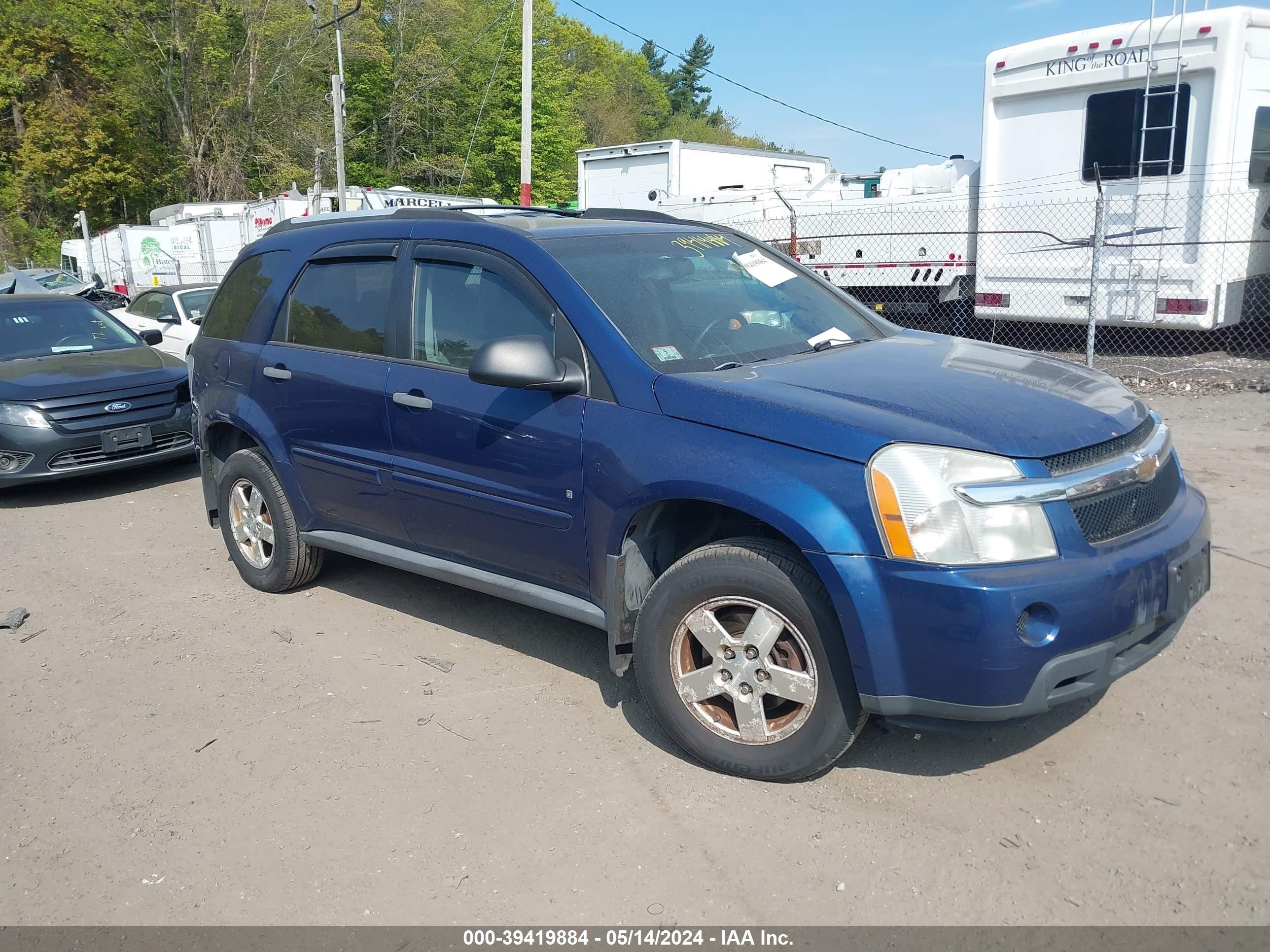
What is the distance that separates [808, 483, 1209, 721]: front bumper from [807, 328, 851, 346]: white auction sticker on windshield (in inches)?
53.8

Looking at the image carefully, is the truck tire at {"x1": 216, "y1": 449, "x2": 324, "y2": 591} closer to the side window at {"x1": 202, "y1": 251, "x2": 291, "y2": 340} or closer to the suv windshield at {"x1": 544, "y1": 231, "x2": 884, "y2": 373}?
the side window at {"x1": 202, "y1": 251, "x2": 291, "y2": 340}

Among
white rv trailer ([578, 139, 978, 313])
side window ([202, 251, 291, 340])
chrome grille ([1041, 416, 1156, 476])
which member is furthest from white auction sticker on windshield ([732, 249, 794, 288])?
white rv trailer ([578, 139, 978, 313])

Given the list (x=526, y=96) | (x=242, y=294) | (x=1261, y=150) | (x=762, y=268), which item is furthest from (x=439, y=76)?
(x=762, y=268)

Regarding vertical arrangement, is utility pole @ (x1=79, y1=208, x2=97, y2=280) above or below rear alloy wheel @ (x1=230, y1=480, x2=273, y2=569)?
above

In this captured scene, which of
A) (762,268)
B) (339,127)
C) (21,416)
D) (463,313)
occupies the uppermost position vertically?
(339,127)

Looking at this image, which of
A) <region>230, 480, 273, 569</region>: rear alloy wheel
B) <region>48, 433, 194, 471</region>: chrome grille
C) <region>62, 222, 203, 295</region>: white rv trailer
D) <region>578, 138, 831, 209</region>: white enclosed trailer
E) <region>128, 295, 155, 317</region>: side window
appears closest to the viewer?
<region>230, 480, 273, 569</region>: rear alloy wheel

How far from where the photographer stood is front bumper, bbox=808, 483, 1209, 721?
2990 mm

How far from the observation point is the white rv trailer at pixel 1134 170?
9922 mm

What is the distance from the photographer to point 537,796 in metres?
3.56

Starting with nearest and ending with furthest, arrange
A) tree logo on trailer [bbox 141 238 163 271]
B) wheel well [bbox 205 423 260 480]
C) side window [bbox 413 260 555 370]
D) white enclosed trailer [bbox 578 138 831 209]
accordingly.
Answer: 1. side window [bbox 413 260 555 370]
2. wheel well [bbox 205 423 260 480]
3. white enclosed trailer [bbox 578 138 831 209]
4. tree logo on trailer [bbox 141 238 163 271]

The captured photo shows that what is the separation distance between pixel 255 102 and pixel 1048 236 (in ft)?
142

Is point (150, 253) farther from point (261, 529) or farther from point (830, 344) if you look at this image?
point (830, 344)

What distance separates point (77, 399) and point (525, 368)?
5766 mm
